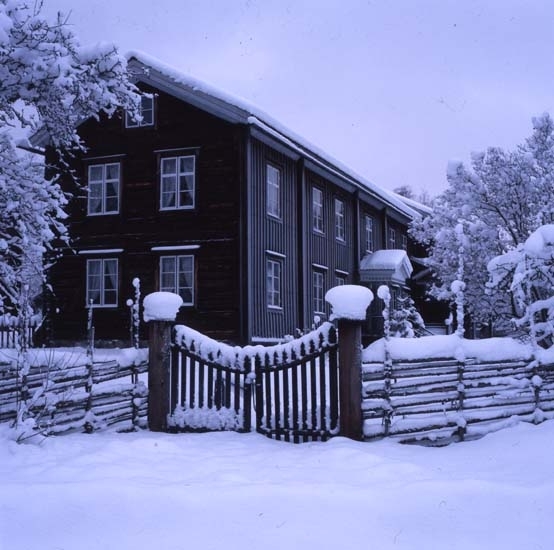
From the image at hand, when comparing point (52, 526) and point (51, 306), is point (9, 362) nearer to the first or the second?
point (52, 526)

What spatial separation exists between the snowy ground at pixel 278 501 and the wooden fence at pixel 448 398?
32.6 inches

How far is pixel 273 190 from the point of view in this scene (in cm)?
2020

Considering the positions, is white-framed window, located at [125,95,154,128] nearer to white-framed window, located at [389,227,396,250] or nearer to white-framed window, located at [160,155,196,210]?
white-framed window, located at [160,155,196,210]

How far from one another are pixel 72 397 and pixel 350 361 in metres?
3.53

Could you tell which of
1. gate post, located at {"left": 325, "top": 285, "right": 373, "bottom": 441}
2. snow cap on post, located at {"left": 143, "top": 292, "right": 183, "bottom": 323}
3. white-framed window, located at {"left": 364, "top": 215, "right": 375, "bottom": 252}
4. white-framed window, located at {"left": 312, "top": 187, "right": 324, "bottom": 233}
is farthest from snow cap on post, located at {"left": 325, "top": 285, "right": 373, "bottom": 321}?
white-framed window, located at {"left": 364, "top": 215, "right": 375, "bottom": 252}

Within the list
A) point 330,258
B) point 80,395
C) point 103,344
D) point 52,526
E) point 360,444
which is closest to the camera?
point 52,526

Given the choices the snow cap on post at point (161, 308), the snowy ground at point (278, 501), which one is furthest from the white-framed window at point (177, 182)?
the snowy ground at point (278, 501)

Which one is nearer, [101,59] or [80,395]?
[80,395]

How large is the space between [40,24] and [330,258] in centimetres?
1638

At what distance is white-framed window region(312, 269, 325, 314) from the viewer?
74.1 ft

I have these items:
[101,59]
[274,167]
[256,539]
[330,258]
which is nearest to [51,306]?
[274,167]

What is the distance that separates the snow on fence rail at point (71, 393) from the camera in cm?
802

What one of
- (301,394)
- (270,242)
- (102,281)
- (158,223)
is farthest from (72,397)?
(102,281)

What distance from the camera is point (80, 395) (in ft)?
27.8
